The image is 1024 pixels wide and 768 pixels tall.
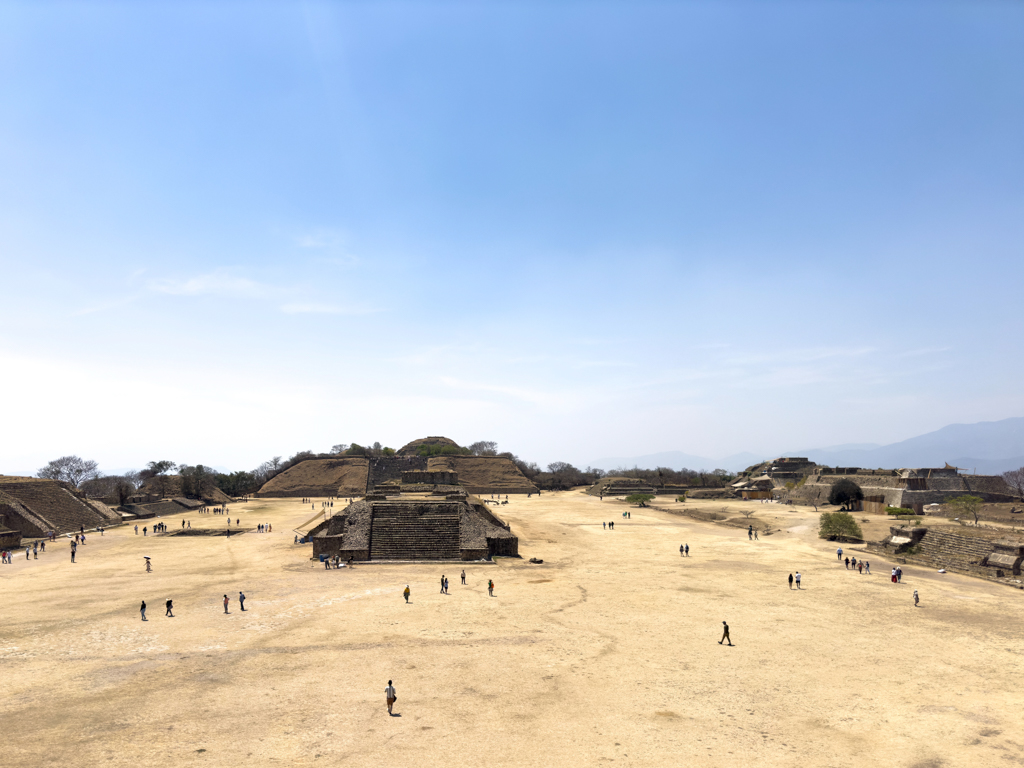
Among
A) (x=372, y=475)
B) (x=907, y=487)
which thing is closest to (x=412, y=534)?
(x=907, y=487)

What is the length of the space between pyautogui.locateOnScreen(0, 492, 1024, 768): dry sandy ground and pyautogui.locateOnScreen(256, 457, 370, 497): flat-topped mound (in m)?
69.4

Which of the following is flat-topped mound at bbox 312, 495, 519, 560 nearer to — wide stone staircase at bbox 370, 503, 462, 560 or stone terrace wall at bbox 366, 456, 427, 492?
wide stone staircase at bbox 370, 503, 462, 560

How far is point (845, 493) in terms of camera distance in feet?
214

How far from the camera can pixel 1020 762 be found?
12.0 metres

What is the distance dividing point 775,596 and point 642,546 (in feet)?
56.0

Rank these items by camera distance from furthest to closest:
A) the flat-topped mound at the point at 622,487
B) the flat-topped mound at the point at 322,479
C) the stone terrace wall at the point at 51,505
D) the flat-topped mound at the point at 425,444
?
the flat-topped mound at the point at 425,444, the flat-topped mound at the point at 622,487, the flat-topped mound at the point at 322,479, the stone terrace wall at the point at 51,505

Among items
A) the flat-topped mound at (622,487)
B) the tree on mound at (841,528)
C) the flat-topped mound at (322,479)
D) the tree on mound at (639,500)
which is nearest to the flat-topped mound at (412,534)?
the tree on mound at (841,528)

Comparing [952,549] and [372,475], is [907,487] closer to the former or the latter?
[952,549]

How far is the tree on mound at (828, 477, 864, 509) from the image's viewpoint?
6481 cm

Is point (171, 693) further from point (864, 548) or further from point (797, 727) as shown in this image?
point (864, 548)

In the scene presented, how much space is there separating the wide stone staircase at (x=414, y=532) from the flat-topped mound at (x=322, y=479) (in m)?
62.1

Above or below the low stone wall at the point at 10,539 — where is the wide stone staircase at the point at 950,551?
below

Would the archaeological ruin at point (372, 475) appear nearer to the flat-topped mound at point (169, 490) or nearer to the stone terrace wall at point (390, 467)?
the stone terrace wall at point (390, 467)

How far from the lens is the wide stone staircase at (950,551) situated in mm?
32938
